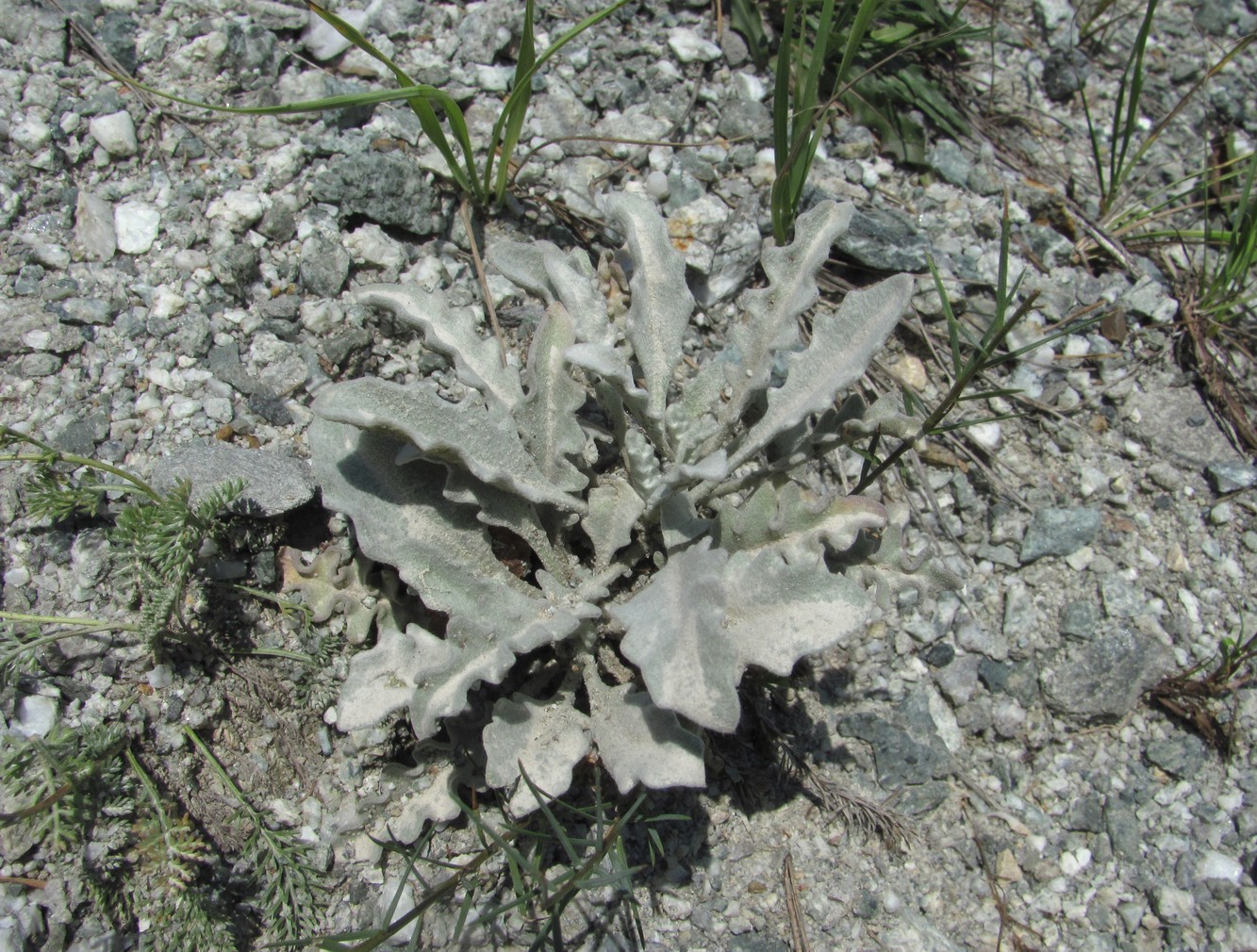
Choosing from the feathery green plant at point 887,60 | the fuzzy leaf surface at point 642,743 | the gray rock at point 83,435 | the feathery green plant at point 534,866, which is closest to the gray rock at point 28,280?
the gray rock at point 83,435

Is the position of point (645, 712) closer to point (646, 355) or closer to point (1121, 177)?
point (646, 355)

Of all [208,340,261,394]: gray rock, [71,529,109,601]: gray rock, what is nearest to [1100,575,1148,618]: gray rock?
[208,340,261,394]: gray rock

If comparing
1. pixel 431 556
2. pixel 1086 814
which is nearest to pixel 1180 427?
pixel 1086 814

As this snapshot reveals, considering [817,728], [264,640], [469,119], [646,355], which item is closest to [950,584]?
[817,728]

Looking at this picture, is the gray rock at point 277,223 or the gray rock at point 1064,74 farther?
the gray rock at point 1064,74

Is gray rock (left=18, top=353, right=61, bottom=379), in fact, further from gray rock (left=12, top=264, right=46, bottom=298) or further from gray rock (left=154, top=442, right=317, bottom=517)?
gray rock (left=154, top=442, right=317, bottom=517)

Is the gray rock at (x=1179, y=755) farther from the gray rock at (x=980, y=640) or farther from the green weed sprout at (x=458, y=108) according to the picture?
the green weed sprout at (x=458, y=108)
